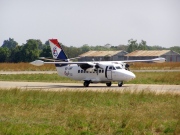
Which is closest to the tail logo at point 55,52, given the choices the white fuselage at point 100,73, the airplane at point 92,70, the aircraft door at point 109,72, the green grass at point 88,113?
the airplane at point 92,70

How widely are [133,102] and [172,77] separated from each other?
24.8 m

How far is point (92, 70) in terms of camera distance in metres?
43.9

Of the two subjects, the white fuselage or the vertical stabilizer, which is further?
the vertical stabilizer

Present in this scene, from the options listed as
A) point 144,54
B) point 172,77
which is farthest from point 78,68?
point 144,54

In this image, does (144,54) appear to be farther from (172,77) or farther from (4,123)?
(4,123)

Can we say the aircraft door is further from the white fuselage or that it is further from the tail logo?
the tail logo

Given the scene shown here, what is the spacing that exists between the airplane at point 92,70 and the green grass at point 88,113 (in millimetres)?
11072

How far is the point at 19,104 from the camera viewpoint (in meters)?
25.9

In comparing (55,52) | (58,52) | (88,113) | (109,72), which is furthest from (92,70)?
(88,113)

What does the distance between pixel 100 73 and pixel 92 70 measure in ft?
3.46

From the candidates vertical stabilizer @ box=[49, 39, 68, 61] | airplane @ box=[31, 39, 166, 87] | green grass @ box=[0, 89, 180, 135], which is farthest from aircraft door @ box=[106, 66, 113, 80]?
green grass @ box=[0, 89, 180, 135]

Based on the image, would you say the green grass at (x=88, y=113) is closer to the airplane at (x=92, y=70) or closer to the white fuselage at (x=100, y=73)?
the white fuselage at (x=100, y=73)

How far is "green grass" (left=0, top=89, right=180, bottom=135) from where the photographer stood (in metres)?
18.6

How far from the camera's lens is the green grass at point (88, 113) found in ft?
61.1
